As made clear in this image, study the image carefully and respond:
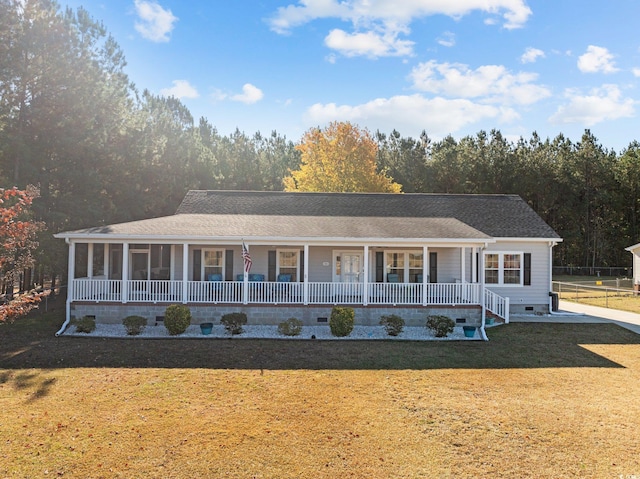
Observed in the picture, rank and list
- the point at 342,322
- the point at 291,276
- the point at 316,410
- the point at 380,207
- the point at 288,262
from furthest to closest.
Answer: the point at 380,207, the point at 288,262, the point at 291,276, the point at 342,322, the point at 316,410

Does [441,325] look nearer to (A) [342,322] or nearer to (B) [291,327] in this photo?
(A) [342,322]

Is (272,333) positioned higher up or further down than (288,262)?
further down

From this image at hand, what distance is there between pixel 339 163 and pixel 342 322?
96.6 ft

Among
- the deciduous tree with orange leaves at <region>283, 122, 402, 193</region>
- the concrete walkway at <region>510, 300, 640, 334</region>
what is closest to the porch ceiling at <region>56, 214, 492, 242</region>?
the concrete walkway at <region>510, 300, 640, 334</region>

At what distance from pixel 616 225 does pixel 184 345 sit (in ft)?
157

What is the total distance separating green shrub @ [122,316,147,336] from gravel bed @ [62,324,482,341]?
182 mm

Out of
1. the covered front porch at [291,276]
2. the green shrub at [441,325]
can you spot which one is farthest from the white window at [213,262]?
the green shrub at [441,325]

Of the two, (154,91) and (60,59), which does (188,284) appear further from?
(154,91)

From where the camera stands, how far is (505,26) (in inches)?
639

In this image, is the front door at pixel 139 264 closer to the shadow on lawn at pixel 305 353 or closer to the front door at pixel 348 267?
the shadow on lawn at pixel 305 353

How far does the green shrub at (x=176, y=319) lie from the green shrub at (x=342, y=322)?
4.65 m

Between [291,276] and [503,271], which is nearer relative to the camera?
[291,276]

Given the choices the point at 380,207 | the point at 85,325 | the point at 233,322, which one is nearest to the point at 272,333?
the point at 233,322

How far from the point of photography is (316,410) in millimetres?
8195
